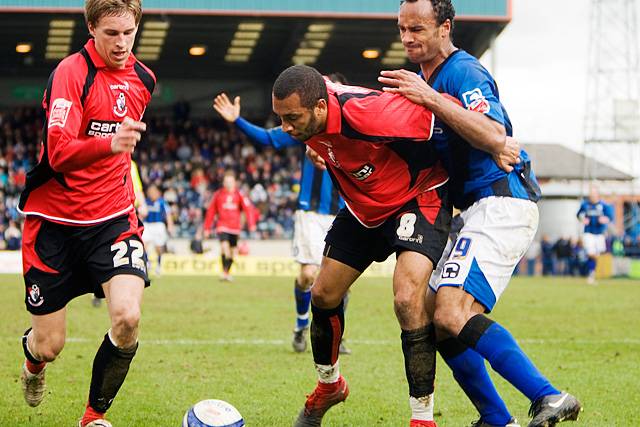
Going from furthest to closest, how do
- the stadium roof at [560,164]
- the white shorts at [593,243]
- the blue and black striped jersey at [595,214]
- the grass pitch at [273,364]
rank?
the stadium roof at [560,164] → the blue and black striped jersey at [595,214] → the white shorts at [593,243] → the grass pitch at [273,364]

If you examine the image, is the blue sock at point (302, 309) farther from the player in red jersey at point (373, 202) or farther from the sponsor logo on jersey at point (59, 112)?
the sponsor logo on jersey at point (59, 112)

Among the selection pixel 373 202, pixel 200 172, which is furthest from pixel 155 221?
pixel 373 202

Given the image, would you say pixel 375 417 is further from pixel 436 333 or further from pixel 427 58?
pixel 427 58

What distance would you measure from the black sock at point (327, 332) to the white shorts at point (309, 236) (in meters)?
4.15

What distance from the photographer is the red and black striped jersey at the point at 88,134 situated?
18.7 feet

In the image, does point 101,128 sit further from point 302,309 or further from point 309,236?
point 309,236

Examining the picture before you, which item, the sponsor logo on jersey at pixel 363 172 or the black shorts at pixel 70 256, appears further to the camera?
the black shorts at pixel 70 256

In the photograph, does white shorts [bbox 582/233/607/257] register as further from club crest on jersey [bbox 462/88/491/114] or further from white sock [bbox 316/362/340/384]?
club crest on jersey [bbox 462/88/491/114]

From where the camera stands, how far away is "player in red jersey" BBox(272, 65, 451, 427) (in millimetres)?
5297

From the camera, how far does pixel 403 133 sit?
532cm

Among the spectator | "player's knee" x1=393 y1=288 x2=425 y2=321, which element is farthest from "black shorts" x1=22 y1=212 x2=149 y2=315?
the spectator

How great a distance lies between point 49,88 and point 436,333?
8.56 ft

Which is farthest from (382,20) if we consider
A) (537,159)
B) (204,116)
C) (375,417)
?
(537,159)

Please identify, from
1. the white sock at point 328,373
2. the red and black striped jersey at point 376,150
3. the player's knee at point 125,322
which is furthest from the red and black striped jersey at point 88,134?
the white sock at point 328,373
